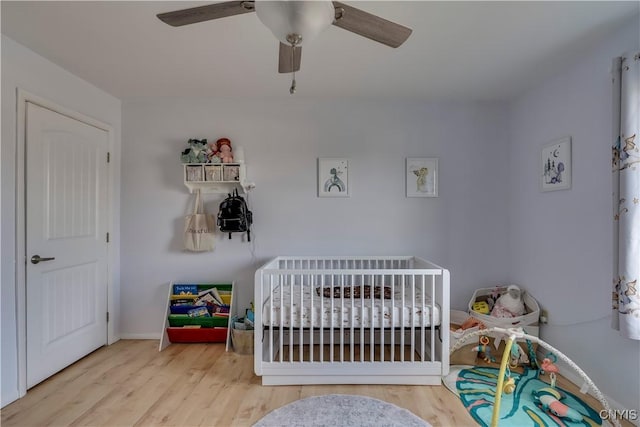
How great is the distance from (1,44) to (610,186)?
13.1ft

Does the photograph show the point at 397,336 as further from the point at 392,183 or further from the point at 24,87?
the point at 24,87

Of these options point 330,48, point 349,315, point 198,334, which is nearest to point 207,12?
point 330,48

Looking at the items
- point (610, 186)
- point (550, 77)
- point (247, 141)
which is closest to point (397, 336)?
point (610, 186)

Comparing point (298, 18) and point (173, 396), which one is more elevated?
point (298, 18)

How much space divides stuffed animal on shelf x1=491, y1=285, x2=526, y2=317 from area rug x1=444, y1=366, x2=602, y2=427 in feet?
1.47

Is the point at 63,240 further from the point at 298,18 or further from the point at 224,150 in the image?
the point at 298,18

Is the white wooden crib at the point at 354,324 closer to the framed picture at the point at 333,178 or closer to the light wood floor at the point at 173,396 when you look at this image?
the light wood floor at the point at 173,396

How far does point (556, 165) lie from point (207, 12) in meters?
2.67

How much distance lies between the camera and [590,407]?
1964 millimetres

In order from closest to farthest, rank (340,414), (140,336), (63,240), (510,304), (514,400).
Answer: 1. (340,414)
2. (514,400)
3. (63,240)
4. (510,304)
5. (140,336)

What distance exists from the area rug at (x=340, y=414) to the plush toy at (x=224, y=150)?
2.08m

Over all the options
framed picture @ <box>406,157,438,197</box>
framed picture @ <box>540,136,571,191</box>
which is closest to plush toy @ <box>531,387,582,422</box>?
framed picture @ <box>540,136,571,191</box>

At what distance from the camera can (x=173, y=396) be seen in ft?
6.84

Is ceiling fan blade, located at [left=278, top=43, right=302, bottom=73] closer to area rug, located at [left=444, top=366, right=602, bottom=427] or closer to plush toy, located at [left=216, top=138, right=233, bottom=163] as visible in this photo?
plush toy, located at [left=216, top=138, right=233, bottom=163]
